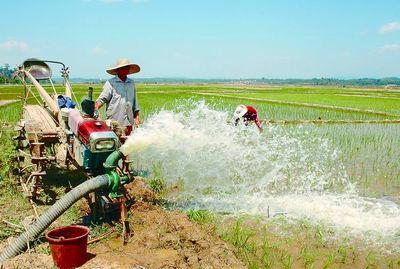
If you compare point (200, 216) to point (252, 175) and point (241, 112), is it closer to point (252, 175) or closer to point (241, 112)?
point (252, 175)

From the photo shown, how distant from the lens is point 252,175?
271 inches

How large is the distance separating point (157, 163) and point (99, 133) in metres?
4.11

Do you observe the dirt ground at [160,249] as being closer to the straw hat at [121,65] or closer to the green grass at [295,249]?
the green grass at [295,249]

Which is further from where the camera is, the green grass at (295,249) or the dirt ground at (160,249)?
the green grass at (295,249)

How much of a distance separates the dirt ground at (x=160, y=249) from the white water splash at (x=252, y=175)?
31.8 inches

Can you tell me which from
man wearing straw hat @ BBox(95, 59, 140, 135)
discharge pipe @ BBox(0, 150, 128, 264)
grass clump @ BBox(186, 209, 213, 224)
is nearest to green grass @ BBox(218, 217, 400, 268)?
grass clump @ BBox(186, 209, 213, 224)

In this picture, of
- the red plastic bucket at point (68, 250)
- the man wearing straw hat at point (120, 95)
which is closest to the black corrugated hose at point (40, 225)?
the red plastic bucket at point (68, 250)

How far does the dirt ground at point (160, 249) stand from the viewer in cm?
344

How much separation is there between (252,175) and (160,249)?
3343 mm

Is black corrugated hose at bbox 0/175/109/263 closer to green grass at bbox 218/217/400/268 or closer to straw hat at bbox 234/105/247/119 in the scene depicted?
green grass at bbox 218/217/400/268

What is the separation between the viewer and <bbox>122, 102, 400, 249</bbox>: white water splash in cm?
469

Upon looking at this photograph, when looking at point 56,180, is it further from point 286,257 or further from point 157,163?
point 286,257

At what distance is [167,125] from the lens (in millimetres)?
4539

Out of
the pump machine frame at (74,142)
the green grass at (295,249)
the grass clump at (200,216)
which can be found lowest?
the green grass at (295,249)
